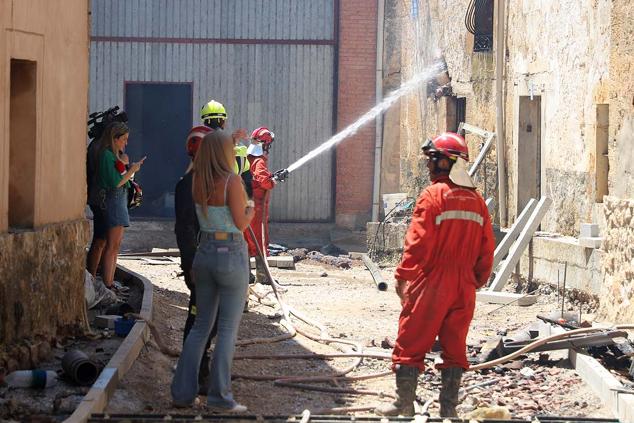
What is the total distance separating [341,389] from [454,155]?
7.25 ft

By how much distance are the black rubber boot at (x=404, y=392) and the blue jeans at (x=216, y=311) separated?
40.9 inches

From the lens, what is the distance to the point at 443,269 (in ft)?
24.6

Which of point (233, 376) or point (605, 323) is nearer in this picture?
point (233, 376)

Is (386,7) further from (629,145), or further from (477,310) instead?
(629,145)

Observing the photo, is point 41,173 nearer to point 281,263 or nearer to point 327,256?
point 281,263

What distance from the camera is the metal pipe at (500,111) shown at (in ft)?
54.1

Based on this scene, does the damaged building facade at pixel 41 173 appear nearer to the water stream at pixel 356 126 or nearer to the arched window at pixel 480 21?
the arched window at pixel 480 21

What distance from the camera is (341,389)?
8.92m

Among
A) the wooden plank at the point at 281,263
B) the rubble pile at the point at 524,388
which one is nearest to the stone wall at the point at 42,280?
the rubble pile at the point at 524,388

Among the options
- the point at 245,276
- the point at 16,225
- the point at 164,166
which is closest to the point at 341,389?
the point at 245,276

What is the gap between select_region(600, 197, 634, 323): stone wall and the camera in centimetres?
1082

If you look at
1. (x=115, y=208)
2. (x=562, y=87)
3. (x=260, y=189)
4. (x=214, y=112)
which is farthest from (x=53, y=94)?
(x=562, y=87)

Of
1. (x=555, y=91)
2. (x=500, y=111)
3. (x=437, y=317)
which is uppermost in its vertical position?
(x=555, y=91)

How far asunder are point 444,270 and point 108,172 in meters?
5.21
